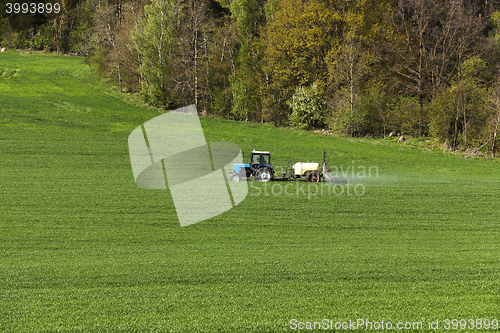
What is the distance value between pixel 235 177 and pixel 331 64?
2785 centimetres

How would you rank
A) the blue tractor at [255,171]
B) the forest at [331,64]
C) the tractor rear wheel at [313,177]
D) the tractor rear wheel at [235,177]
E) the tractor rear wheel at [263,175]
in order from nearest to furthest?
the blue tractor at [255,171], the tractor rear wheel at [235,177], the tractor rear wheel at [263,175], the tractor rear wheel at [313,177], the forest at [331,64]

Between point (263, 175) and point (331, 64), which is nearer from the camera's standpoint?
point (263, 175)

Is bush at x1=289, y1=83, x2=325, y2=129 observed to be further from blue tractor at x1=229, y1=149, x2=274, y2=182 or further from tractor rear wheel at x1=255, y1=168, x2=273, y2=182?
tractor rear wheel at x1=255, y1=168, x2=273, y2=182

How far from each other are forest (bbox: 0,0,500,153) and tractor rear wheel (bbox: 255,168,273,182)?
22.1m

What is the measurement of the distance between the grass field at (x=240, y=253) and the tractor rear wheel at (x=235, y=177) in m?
1.20

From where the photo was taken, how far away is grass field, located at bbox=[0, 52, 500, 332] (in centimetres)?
851

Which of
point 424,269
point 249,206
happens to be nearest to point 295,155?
point 249,206

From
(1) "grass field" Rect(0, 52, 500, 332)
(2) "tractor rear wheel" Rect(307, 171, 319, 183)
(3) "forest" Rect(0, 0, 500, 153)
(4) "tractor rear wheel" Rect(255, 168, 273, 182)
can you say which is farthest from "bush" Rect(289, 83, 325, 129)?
(4) "tractor rear wheel" Rect(255, 168, 273, 182)

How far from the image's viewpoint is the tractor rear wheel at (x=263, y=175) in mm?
20602

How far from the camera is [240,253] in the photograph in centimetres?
1219

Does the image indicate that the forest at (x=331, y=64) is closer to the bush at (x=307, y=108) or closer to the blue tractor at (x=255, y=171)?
the bush at (x=307, y=108)

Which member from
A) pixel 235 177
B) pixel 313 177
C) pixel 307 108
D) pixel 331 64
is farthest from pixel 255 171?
pixel 331 64

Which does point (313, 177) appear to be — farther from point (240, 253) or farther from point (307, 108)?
point (307, 108)

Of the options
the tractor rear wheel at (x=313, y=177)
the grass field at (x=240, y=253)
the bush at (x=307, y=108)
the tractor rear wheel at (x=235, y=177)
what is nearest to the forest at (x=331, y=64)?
the bush at (x=307, y=108)
